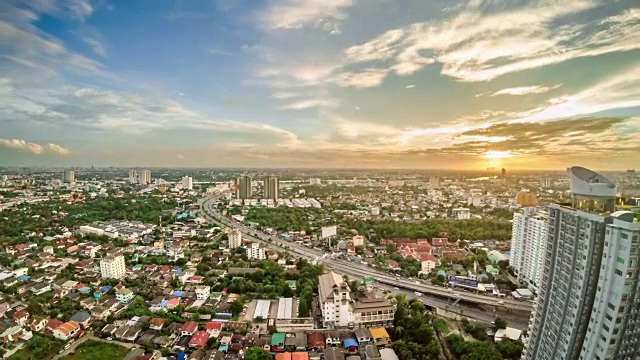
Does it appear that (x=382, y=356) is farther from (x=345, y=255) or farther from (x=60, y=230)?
(x=60, y=230)

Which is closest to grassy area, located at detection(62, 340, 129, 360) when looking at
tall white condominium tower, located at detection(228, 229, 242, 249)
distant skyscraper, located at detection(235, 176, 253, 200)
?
tall white condominium tower, located at detection(228, 229, 242, 249)

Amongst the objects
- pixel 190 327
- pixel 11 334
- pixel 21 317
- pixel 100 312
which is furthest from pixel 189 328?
pixel 21 317

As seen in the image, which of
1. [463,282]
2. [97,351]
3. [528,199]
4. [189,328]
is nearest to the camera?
[97,351]

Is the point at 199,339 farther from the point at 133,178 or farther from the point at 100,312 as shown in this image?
the point at 133,178

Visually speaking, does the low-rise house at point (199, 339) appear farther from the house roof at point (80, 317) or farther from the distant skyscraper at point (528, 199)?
the distant skyscraper at point (528, 199)

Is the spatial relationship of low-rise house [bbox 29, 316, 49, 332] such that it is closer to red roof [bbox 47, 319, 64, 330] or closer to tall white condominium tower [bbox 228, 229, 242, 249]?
red roof [bbox 47, 319, 64, 330]
